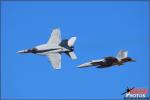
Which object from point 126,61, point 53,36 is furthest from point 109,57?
point 53,36

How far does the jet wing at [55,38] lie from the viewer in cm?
9869

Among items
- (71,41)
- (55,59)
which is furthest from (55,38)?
(55,59)

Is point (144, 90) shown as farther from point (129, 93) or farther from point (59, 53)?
point (59, 53)

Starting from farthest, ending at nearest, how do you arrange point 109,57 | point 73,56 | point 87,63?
1. point 73,56
2. point 87,63
3. point 109,57

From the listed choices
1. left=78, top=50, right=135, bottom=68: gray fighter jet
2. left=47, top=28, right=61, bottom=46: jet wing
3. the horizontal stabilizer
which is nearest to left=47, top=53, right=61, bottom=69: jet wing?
left=47, top=28, right=61, bottom=46: jet wing

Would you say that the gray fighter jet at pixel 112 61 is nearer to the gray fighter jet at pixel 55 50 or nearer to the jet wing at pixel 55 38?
the gray fighter jet at pixel 55 50

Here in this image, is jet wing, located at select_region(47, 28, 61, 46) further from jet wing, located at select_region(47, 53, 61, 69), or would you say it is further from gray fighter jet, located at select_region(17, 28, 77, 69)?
jet wing, located at select_region(47, 53, 61, 69)

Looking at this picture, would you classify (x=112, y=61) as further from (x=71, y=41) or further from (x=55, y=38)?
(x=55, y=38)

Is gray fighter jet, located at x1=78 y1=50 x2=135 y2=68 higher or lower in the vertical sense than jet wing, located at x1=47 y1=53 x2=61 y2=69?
lower

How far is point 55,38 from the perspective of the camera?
9962 cm

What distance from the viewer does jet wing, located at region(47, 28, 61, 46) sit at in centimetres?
9869

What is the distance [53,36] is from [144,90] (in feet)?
103

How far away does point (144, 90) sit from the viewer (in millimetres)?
73812

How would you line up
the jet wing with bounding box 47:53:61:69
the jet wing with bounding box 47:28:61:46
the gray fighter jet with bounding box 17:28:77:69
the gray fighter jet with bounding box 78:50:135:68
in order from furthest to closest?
the jet wing with bounding box 47:28:61:46
the gray fighter jet with bounding box 17:28:77:69
the jet wing with bounding box 47:53:61:69
the gray fighter jet with bounding box 78:50:135:68
